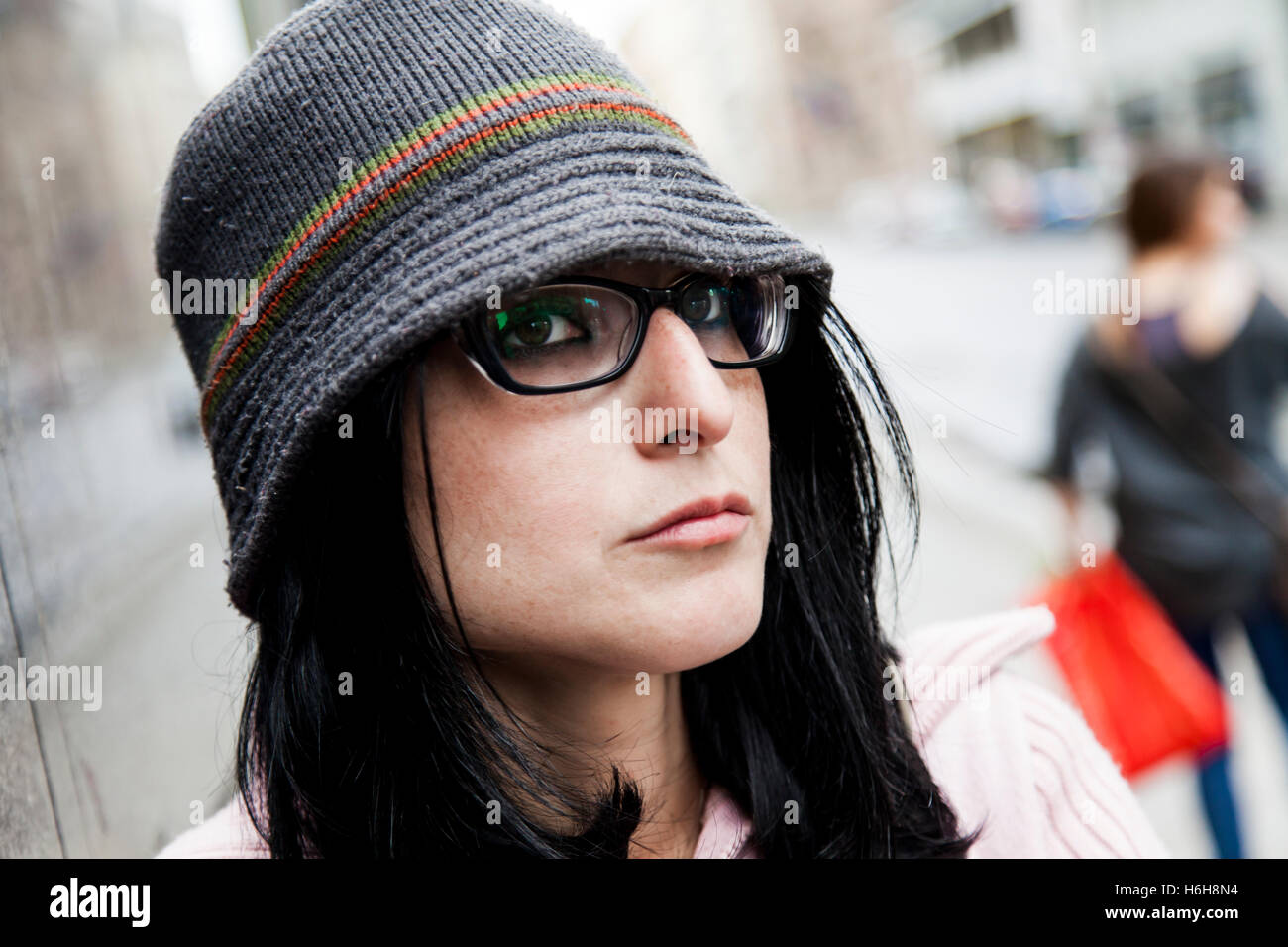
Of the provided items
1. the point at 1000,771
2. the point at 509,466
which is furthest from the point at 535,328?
the point at 1000,771

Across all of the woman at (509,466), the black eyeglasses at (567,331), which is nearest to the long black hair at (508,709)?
the woman at (509,466)

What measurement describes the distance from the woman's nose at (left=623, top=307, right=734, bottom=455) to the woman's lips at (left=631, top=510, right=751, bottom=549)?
89mm

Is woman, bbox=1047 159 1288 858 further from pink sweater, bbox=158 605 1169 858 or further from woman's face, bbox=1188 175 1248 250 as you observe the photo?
pink sweater, bbox=158 605 1169 858

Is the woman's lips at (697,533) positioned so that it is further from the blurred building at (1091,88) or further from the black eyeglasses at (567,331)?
the blurred building at (1091,88)

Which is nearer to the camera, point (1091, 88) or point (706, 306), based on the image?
point (706, 306)

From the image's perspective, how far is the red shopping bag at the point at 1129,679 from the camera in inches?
104

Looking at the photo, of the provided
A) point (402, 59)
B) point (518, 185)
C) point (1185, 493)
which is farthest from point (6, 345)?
point (1185, 493)

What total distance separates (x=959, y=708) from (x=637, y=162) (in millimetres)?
993

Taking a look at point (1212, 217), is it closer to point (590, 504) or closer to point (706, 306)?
point (706, 306)

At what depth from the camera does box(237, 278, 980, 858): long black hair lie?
133cm

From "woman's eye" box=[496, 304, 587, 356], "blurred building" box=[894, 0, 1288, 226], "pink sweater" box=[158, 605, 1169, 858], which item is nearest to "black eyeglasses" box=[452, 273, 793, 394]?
"woman's eye" box=[496, 304, 587, 356]

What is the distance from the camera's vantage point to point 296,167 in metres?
1.28

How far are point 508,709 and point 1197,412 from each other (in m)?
2.56

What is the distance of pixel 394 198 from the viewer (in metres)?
1.21
